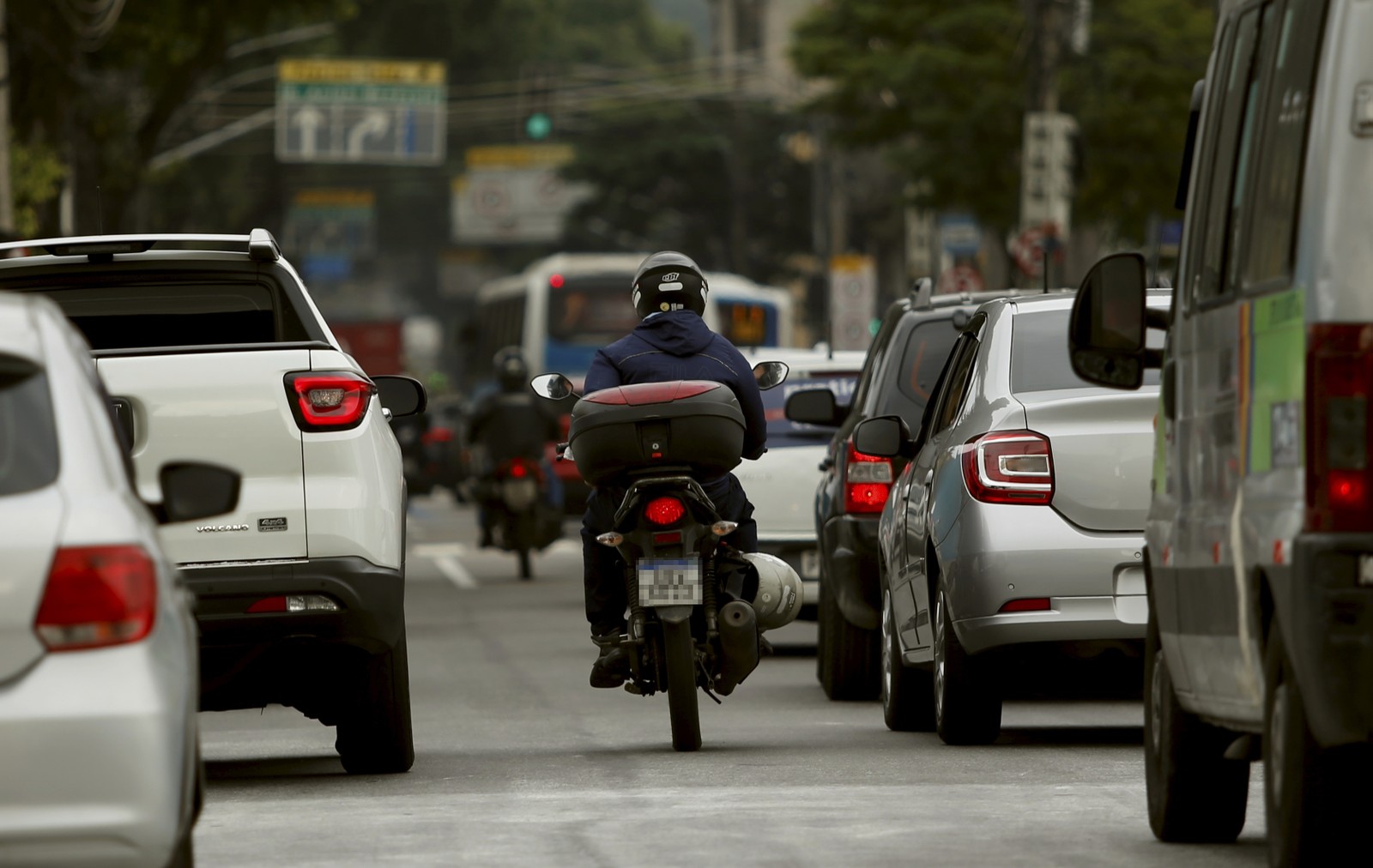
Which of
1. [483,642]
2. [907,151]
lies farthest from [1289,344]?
[907,151]

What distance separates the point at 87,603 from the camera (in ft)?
18.6

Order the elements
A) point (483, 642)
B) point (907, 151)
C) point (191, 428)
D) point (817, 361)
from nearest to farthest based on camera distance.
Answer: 1. point (191, 428)
2. point (817, 361)
3. point (483, 642)
4. point (907, 151)

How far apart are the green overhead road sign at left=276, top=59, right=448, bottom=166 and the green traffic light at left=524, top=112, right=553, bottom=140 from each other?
639 centimetres

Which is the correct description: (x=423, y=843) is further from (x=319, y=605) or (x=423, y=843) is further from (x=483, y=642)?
(x=483, y=642)

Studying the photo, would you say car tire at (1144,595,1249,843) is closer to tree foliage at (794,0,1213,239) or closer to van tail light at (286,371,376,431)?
van tail light at (286,371,376,431)

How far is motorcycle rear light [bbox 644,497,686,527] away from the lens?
10.4 m

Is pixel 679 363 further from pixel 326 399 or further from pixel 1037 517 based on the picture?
pixel 326 399

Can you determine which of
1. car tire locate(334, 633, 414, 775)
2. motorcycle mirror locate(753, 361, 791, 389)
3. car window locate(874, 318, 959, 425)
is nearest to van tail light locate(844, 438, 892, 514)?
car window locate(874, 318, 959, 425)

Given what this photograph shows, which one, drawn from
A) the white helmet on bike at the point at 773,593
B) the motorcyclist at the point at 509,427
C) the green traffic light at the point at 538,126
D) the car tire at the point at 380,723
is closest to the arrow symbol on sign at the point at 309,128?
the green traffic light at the point at 538,126

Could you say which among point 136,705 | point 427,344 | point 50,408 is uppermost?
point 50,408

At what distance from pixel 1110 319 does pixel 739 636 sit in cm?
306

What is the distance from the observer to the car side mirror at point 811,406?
536 inches

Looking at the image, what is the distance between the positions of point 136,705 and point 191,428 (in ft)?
12.2

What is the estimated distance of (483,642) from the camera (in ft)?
62.4
